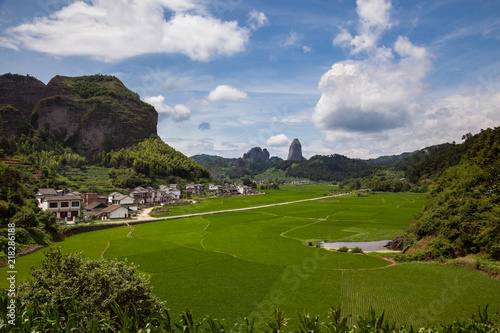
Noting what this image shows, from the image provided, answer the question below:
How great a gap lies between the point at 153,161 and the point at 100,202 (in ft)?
144

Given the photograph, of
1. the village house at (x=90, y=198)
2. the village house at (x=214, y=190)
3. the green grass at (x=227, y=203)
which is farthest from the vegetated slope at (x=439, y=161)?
the village house at (x=90, y=198)

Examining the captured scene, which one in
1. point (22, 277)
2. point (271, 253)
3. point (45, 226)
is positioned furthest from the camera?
point (45, 226)

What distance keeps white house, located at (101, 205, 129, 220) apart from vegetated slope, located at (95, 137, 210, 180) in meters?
44.7

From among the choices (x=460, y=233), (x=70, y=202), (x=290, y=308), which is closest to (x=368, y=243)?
(x=460, y=233)

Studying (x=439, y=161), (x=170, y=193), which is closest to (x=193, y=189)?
(x=170, y=193)

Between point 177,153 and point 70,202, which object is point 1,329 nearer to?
point 70,202

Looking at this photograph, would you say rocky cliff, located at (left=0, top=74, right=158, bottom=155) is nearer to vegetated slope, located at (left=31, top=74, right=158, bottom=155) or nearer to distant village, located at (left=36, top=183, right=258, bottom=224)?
vegetated slope, located at (left=31, top=74, right=158, bottom=155)

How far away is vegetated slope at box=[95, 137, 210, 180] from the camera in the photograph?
96312 millimetres

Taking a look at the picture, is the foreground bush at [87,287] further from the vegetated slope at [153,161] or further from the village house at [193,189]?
the vegetated slope at [153,161]

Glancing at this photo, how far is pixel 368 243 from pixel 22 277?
3278cm

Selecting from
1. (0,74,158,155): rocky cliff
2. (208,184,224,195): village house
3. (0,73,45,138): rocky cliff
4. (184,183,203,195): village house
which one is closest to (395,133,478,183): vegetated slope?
(208,184,224,195): village house

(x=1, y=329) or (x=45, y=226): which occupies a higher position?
(x=1, y=329)

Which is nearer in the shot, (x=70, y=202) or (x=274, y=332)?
(x=274, y=332)

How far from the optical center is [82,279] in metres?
9.85
